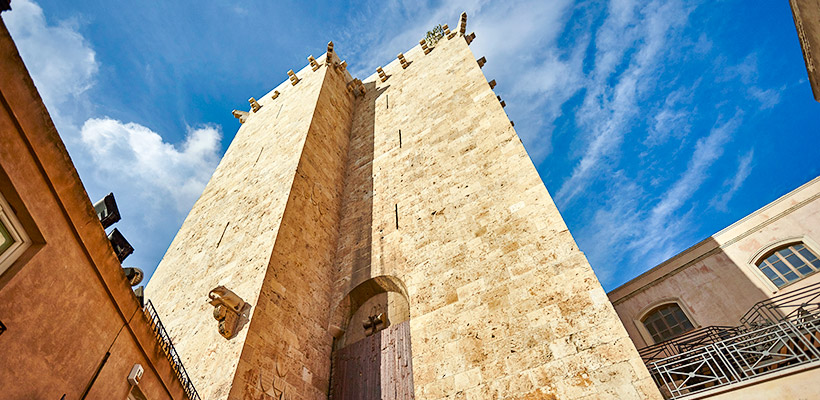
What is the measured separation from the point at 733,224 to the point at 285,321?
11.7m

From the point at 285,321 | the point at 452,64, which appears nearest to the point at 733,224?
the point at 452,64

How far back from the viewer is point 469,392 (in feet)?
16.5

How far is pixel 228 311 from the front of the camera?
607cm

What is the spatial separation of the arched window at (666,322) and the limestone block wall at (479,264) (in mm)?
7006

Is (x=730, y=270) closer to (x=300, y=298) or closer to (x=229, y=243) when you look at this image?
(x=300, y=298)

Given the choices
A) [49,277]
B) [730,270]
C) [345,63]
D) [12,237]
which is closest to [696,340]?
[730,270]

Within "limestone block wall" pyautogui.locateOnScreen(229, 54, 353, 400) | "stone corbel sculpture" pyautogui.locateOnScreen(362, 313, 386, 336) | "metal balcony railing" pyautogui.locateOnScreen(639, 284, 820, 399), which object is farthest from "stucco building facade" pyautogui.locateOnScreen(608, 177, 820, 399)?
"limestone block wall" pyautogui.locateOnScreen(229, 54, 353, 400)

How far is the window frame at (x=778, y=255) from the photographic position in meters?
8.95

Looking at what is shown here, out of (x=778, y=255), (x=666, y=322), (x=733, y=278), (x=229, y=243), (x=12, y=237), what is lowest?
(x=12, y=237)

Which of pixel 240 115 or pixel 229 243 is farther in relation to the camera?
pixel 240 115

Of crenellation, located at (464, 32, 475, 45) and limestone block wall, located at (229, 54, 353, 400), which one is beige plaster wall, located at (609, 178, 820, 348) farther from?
crenellation, located at (464, 32, 475, 45)

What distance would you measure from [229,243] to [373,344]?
13.0 ft

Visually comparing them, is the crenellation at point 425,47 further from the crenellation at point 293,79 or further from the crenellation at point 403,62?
the crenellation at point 293,79

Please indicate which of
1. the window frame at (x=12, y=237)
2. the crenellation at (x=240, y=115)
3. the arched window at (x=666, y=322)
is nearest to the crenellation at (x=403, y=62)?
the crenellation at (x=240, y=115)
